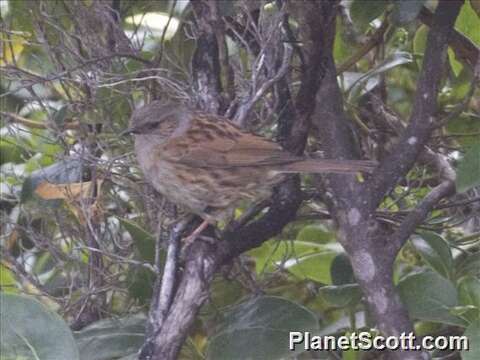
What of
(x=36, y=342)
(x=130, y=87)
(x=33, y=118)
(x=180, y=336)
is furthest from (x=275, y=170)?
(x=33, y=118)

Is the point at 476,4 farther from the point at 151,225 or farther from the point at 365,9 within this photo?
the point at 151,225

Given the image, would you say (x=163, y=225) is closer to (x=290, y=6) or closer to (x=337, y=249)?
(x=337, y=249)

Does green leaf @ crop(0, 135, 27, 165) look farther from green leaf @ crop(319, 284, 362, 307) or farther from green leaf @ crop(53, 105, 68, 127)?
green leaf @ crop(319, 284, 362, 307)

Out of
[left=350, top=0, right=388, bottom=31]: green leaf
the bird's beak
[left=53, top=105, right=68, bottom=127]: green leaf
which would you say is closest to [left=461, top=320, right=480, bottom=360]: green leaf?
[left=350, top=0, right=388, bottom=31]: green leaf

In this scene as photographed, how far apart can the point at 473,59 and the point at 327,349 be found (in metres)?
0.87

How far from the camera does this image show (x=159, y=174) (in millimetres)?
2494

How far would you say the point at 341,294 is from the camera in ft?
7.36

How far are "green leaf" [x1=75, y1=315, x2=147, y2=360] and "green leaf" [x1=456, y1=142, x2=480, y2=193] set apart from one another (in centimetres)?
90

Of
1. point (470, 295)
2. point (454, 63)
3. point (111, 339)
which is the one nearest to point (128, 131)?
point (111, 339)

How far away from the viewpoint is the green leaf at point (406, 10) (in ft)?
6.72

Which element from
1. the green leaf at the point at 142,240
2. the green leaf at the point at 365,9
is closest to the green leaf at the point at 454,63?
the green leaf at the point at 365,9

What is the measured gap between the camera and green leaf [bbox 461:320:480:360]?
1.95 meters

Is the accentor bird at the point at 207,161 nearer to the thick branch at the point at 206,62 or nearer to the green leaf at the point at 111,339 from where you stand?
the thick branch at the point at 206,62

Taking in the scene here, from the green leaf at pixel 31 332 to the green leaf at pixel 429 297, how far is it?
80 cm
